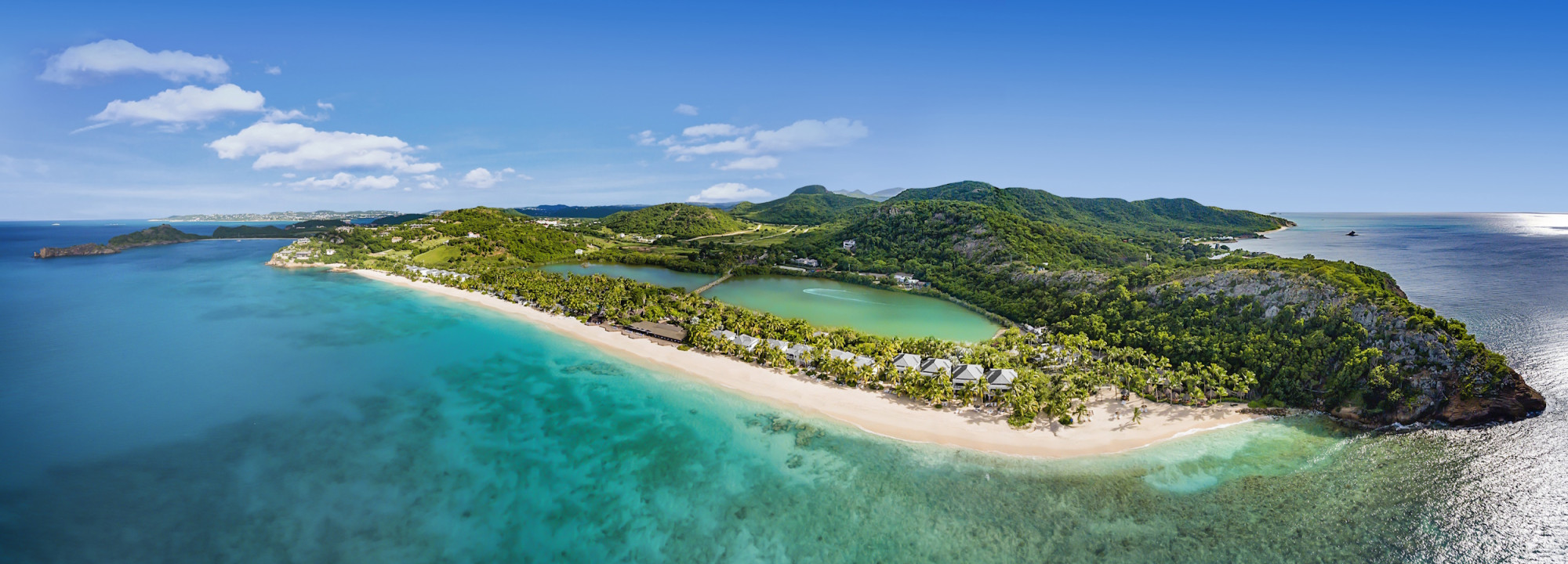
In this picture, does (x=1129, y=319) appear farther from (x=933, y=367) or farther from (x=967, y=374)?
(x=933, y=367)

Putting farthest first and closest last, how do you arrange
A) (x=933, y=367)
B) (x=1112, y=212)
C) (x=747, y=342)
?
(x=1112, y=212) → (x=747, y=342) → (x=933, y=367)

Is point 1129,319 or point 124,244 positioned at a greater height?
point 124,244

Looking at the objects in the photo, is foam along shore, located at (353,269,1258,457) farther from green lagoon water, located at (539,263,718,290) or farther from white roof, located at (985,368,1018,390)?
green lagoon water, located at (539,263,718,290)

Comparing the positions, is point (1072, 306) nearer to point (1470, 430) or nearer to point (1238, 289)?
point (1238, 289)

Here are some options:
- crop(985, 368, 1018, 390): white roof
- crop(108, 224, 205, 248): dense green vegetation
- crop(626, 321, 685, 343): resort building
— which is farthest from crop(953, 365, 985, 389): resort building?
crop(108, 224, 205, 248): dense green vegetation

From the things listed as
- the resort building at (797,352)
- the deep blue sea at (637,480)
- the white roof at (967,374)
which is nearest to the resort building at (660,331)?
the deep blue sea at (637,480)

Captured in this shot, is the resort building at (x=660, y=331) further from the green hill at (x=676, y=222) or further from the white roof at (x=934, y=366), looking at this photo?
the green hill at (x=676, y=222)

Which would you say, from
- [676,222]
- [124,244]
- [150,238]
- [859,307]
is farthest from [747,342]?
[150,238]
